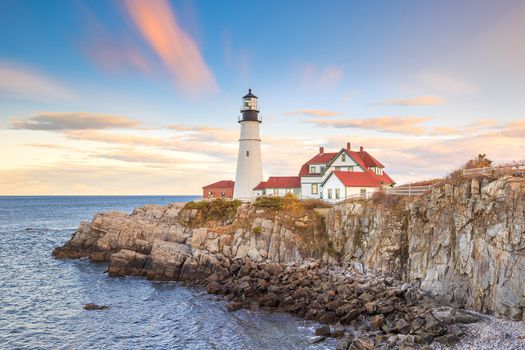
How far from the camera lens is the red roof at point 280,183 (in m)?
44.8

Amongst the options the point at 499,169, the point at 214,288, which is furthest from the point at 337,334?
the point at 499,169

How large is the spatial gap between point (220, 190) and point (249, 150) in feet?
28.2

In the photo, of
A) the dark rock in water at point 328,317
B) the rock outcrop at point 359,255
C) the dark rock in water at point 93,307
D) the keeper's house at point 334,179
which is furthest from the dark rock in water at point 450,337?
the keeper's house at point 334,179

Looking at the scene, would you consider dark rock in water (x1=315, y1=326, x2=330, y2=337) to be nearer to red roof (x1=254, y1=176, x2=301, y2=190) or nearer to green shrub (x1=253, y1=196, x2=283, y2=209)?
green shrub (x1=253, y1=196, x2=283, y2=209)

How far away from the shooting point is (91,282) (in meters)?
28.7

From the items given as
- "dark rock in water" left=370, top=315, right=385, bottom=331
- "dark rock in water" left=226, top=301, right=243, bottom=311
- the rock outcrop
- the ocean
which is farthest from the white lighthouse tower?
"dark rock in water" left=370, top=315, right=385, bottom=331

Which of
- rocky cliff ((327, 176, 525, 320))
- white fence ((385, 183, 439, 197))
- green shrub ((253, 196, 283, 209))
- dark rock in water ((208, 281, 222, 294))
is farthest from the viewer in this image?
green shrub ((253, 196, 283, 209))

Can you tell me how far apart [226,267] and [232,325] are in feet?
30.6

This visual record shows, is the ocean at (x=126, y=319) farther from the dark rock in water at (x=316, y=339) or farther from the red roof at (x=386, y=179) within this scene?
the red roof at (x=386, y=179)

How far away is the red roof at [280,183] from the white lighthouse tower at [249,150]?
1.05m

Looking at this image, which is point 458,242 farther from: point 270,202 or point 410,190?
point 270,202

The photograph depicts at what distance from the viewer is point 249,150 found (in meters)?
45.2

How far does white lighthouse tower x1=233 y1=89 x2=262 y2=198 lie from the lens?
148 feet

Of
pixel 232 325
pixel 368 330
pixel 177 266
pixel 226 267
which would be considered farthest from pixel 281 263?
pixel 368 330
